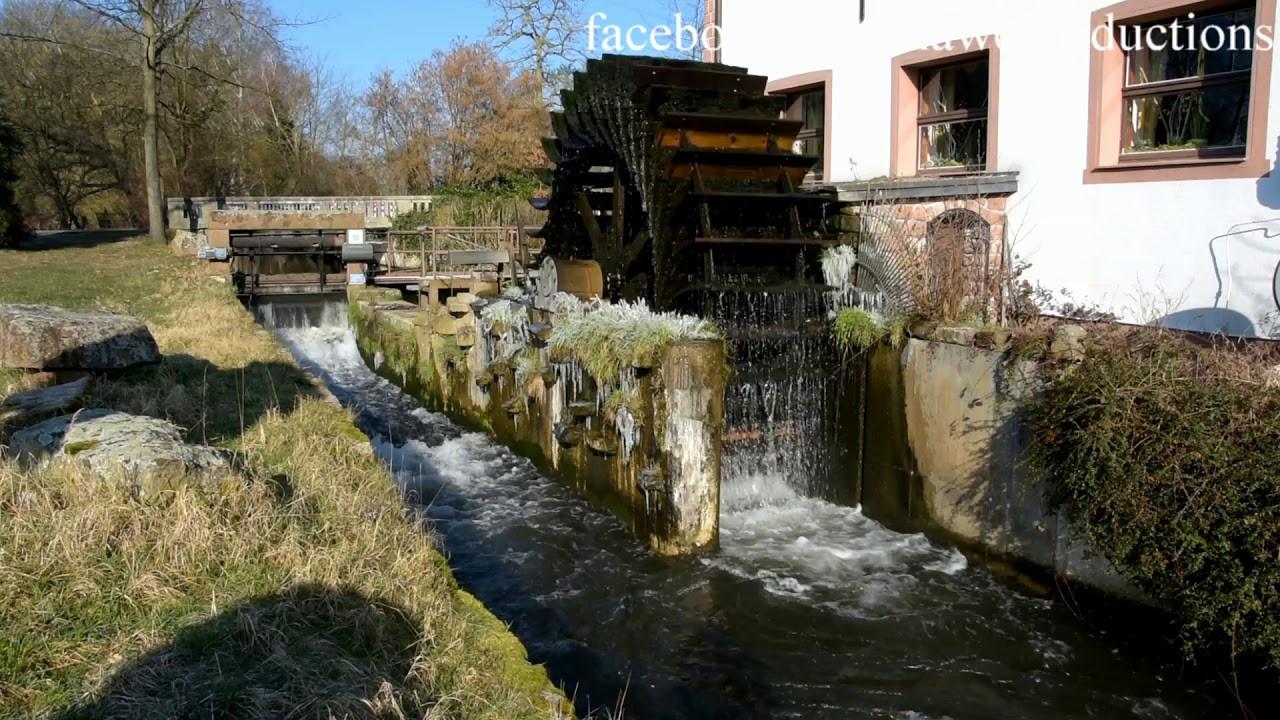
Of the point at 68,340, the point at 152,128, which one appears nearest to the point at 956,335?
the point at 68,340

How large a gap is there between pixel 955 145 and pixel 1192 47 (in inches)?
86.9

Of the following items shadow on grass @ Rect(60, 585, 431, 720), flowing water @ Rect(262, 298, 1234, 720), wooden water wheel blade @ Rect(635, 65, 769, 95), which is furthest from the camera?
wooden water wheel blade @ Rect(635, 65, 769, 95)

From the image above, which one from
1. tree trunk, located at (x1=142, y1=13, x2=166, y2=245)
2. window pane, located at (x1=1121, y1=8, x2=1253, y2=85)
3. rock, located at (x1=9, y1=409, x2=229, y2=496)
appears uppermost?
tree trunk, located at (x1=142, y1=13, x2=166, y2=245)

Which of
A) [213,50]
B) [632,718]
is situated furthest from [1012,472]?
[213,50]

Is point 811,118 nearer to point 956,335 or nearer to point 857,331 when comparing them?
A: point 857,331

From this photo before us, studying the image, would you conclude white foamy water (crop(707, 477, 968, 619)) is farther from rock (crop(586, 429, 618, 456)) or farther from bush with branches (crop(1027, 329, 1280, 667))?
bush with branches (crop(1027, 329, 1280, 667))

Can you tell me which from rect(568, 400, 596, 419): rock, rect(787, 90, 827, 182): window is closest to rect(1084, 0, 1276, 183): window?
rect(787, 90, 827, 182): window

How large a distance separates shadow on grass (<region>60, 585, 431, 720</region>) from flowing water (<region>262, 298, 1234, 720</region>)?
4.69 feet

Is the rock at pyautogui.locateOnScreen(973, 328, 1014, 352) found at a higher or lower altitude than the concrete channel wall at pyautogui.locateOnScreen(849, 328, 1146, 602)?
higher

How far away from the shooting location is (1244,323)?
6.58 m

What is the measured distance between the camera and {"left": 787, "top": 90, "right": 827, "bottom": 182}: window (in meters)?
10.3

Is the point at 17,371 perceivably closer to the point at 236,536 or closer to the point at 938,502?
the point at 236,536

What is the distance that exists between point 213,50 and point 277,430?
2820 cm

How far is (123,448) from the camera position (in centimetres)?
409
